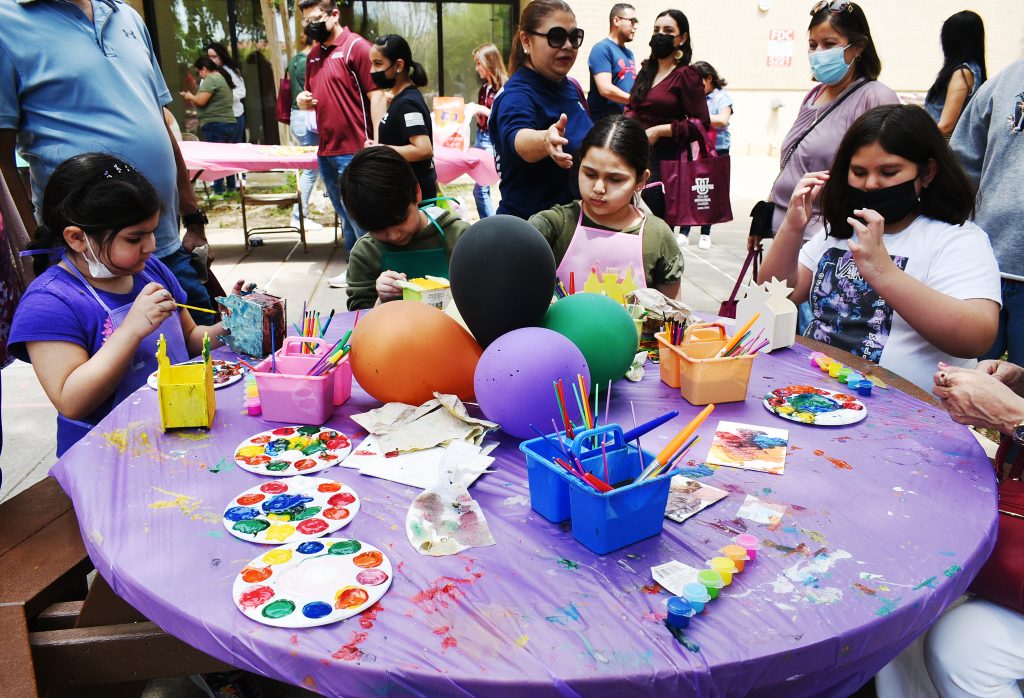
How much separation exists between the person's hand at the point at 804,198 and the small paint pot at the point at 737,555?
4.66 ft

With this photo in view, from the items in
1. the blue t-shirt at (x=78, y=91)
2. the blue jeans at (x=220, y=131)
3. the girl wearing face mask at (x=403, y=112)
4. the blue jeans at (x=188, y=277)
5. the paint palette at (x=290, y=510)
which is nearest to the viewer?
the paint palette at (x=290, y=510)

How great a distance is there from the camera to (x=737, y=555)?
3.49ft

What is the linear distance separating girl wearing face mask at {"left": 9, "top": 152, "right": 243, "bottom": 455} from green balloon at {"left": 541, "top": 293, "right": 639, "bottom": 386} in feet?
3.04

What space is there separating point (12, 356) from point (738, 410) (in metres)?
1.93

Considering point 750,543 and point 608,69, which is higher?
point 608,69

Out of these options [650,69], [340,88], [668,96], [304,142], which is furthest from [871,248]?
[304,142]

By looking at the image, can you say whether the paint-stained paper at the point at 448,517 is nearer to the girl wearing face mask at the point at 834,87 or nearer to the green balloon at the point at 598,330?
the green balloon at the point at 598,330

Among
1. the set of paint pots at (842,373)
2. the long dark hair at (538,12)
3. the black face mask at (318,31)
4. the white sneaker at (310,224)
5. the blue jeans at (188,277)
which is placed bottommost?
the white sneaker at (310,224)

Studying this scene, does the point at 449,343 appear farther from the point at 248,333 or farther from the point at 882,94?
the point at 882,94

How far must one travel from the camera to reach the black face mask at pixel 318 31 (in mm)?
4949

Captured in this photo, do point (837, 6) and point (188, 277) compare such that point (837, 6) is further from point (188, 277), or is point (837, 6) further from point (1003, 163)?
point (188, 277)

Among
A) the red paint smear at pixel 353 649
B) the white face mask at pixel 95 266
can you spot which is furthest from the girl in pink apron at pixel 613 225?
the red paint smear at pixel 353 649

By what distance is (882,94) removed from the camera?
2928 mm

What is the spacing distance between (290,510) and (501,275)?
605 millimetres
